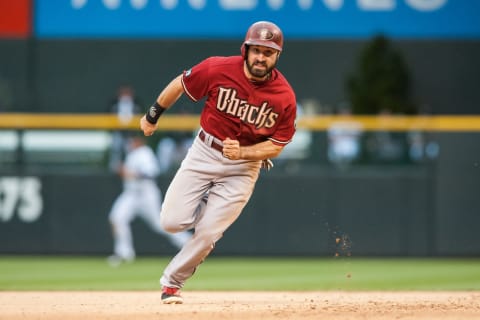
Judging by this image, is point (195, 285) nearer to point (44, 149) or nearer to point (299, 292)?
point (299, 292)

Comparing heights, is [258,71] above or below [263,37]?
below

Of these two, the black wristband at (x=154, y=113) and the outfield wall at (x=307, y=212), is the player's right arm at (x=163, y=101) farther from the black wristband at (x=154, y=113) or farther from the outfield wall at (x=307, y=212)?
the outfield wall at (x=307, y=212)

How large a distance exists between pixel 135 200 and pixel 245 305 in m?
6.02

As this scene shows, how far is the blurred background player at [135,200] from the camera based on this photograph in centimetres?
1413

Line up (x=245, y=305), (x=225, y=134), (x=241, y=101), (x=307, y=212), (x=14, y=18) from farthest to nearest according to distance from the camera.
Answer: (x=14, y=18), (x=307, y=212), (x=245, y=305), (x=225, y=134), (x=241, y=101)

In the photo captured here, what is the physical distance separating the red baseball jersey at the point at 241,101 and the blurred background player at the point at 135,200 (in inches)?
249

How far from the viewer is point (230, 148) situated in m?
7.65

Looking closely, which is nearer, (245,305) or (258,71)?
(258,71)

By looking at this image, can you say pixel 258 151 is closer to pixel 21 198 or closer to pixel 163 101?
pixel 163 101

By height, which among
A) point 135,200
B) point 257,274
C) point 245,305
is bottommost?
point 257,274

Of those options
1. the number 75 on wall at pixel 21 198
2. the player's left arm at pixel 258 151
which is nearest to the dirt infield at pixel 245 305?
the player's left arm at pixel 258 151

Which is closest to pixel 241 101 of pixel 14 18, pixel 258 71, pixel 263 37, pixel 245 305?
pixel 258 71

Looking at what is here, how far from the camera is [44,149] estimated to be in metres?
14.9

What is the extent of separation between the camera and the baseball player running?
7703mm
